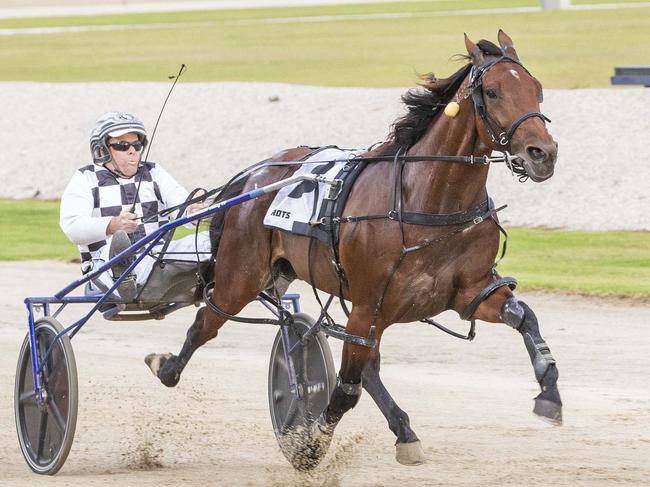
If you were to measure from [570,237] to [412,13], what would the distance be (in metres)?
23.0

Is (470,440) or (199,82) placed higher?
(199,82)

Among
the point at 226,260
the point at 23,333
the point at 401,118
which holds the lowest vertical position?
the point at 23,333

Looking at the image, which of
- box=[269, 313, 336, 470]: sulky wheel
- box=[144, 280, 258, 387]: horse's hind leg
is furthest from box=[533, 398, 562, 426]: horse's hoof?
box=[144, 280, 258, 387]: horse's hind leg

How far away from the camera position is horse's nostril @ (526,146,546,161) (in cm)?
464

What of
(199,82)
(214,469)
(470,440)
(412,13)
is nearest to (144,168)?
(214,469)

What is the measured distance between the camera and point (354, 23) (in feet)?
110

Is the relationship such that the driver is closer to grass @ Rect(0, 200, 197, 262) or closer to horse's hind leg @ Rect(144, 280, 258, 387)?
horse's hind leg @ Rect(144, 280, 258, 387)

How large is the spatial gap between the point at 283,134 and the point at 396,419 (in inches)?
501

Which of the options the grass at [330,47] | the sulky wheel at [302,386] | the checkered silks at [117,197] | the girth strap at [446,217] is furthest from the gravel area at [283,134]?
the girth strap at [446,217]

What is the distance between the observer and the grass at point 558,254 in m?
10.9

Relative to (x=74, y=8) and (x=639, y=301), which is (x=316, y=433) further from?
(x=74, y=8)

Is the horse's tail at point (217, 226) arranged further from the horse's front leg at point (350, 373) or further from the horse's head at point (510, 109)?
the horse's head at point (510, 109)

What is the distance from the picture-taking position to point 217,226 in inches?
253

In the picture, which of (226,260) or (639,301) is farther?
(639,301)
